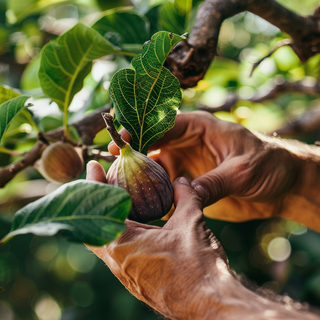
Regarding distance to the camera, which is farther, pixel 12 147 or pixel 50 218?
pixel 12 147

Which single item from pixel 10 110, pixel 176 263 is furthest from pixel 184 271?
pixel 10 110

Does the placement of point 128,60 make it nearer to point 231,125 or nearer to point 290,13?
point 231,125

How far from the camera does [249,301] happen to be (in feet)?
1.42

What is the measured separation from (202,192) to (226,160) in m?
0.16

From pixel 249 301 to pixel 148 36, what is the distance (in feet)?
2.43

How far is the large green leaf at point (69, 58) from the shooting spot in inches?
26.2

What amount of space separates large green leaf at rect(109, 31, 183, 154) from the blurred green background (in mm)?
354

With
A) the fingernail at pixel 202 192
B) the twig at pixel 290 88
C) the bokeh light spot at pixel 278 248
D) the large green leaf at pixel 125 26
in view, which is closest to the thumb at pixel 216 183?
the fingernail at pixel 202 192

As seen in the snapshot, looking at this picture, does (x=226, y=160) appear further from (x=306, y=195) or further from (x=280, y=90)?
(x=280, y=90)

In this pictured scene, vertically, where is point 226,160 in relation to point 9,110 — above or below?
below

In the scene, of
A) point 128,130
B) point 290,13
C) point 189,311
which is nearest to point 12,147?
point 128,130

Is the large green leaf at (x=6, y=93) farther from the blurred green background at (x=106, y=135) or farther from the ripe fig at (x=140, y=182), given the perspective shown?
the ripe fig at (x=140, y=182)

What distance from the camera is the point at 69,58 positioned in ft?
2.27

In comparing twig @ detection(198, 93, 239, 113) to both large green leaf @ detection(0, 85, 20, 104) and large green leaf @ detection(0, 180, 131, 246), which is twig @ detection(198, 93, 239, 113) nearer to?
large green leaf @ detection(0, 85, 20, 104)
